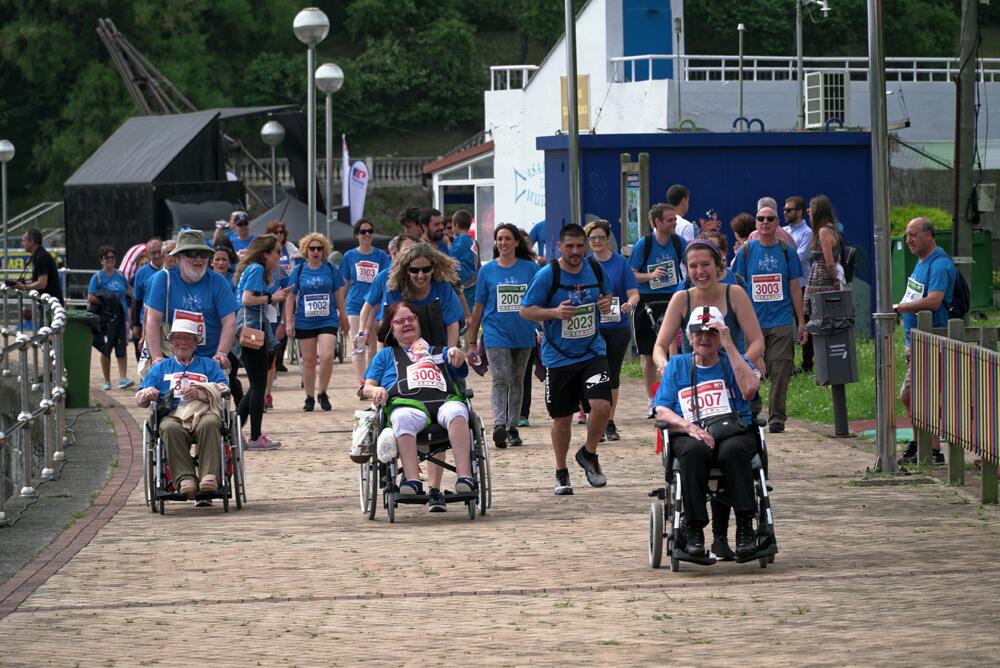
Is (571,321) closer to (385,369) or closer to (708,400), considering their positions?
(385,369)

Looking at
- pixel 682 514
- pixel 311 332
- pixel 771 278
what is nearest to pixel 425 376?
pixel 682 514

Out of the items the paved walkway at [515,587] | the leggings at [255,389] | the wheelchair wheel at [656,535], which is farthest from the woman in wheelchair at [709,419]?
the leggings at [255,389]

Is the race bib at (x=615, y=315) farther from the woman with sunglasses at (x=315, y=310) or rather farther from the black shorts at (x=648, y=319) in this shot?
the woman with sunglasses at (x=315, y=310)

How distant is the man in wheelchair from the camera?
11633 millimetres

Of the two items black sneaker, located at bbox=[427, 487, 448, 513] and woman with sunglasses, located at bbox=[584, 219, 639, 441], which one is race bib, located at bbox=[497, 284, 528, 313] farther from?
black sneaker, located at bbox=[427, 487, 448, 513]

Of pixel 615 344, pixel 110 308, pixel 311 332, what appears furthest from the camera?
pixel 110 308

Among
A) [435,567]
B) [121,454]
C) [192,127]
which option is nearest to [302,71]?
[192,127]

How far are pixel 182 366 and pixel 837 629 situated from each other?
5789 mm

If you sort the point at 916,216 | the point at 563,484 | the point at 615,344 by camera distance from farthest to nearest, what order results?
the point at 916,216, the point at 615,344, the point at 563,484

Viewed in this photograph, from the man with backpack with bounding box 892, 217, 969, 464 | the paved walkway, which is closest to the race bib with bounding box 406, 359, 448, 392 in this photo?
the paved walkway

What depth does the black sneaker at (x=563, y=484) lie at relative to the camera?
39.4 ft

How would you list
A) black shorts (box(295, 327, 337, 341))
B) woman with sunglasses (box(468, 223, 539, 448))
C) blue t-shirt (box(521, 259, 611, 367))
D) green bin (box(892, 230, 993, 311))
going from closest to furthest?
1. blue t-shirt (box(521, 259, 611, 367))
2. woman with sunglasses (box(468, 223, 539, 448))
3. black shorts (box(295, 327, 337, 341))
4. green bin (box(892, 230, 993, 311))

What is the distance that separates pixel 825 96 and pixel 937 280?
3086cm

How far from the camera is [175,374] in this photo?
39.1ft
